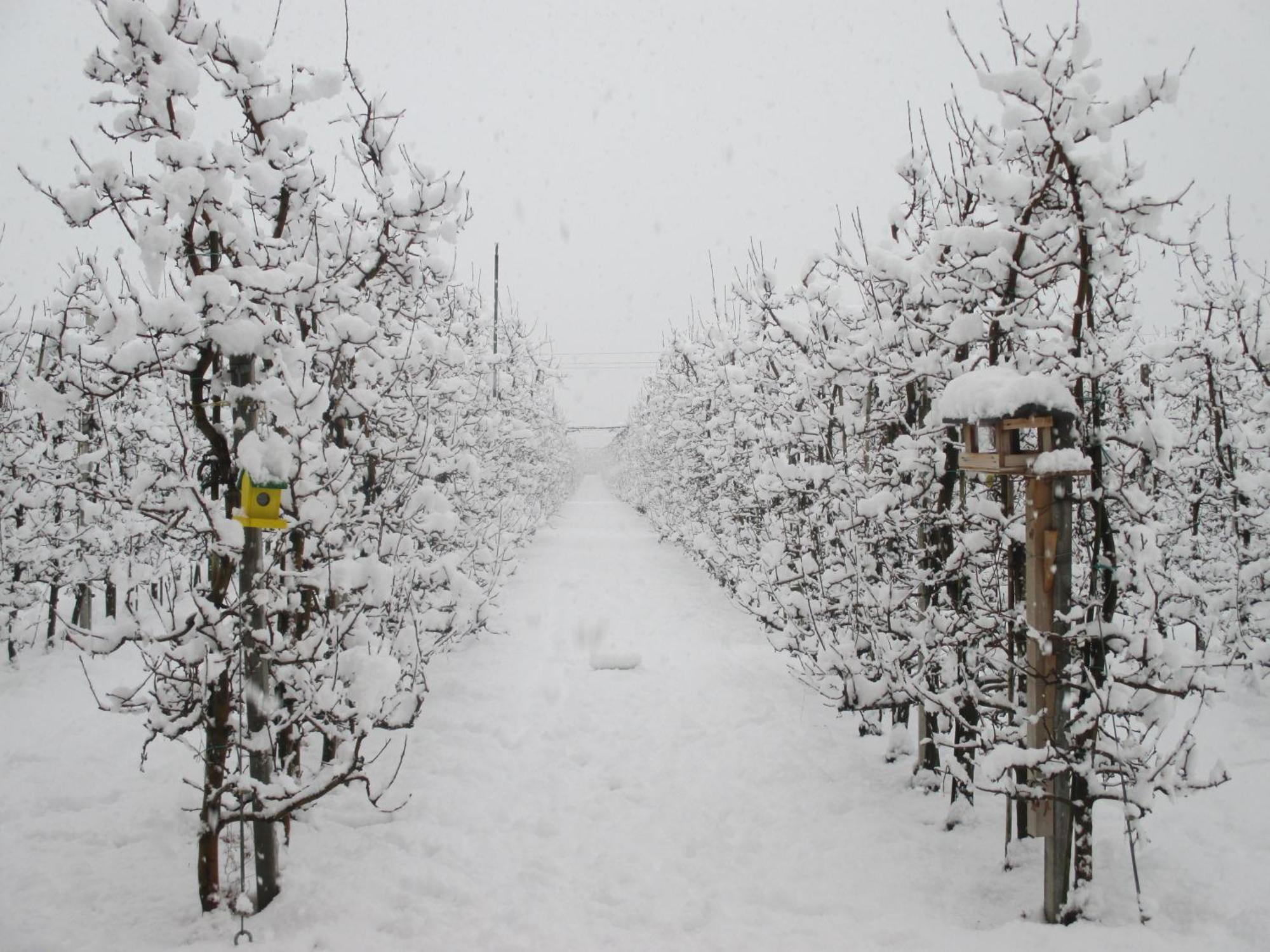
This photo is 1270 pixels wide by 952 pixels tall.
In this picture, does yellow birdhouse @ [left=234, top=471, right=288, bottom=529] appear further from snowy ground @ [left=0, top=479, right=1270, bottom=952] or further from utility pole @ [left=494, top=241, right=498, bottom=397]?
utility pole @ [left=494, top=241, right=498, bottom=397]

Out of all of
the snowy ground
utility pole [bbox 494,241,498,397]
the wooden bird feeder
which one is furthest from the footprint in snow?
the wooden bird feeder

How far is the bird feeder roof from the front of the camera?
3.18 meters

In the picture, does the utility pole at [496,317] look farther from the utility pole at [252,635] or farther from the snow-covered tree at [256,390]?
the utility pole at [252,635]

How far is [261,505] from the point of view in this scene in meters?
3.38

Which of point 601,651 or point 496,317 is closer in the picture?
point 601,651

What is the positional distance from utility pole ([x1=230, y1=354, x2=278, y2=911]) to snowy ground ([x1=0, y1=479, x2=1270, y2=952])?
2.46ft

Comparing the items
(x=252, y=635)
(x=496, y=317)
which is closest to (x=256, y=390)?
(x=252, y=635)

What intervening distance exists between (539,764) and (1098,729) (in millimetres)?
4126

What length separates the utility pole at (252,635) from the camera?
347 cm

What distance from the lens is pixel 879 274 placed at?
4949 mm

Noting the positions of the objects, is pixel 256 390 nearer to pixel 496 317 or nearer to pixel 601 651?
pixel 601 651

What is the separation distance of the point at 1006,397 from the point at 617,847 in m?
3.53

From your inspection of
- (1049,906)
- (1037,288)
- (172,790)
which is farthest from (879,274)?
(172,790)

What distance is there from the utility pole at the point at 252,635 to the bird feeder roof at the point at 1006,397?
339 centimetres
